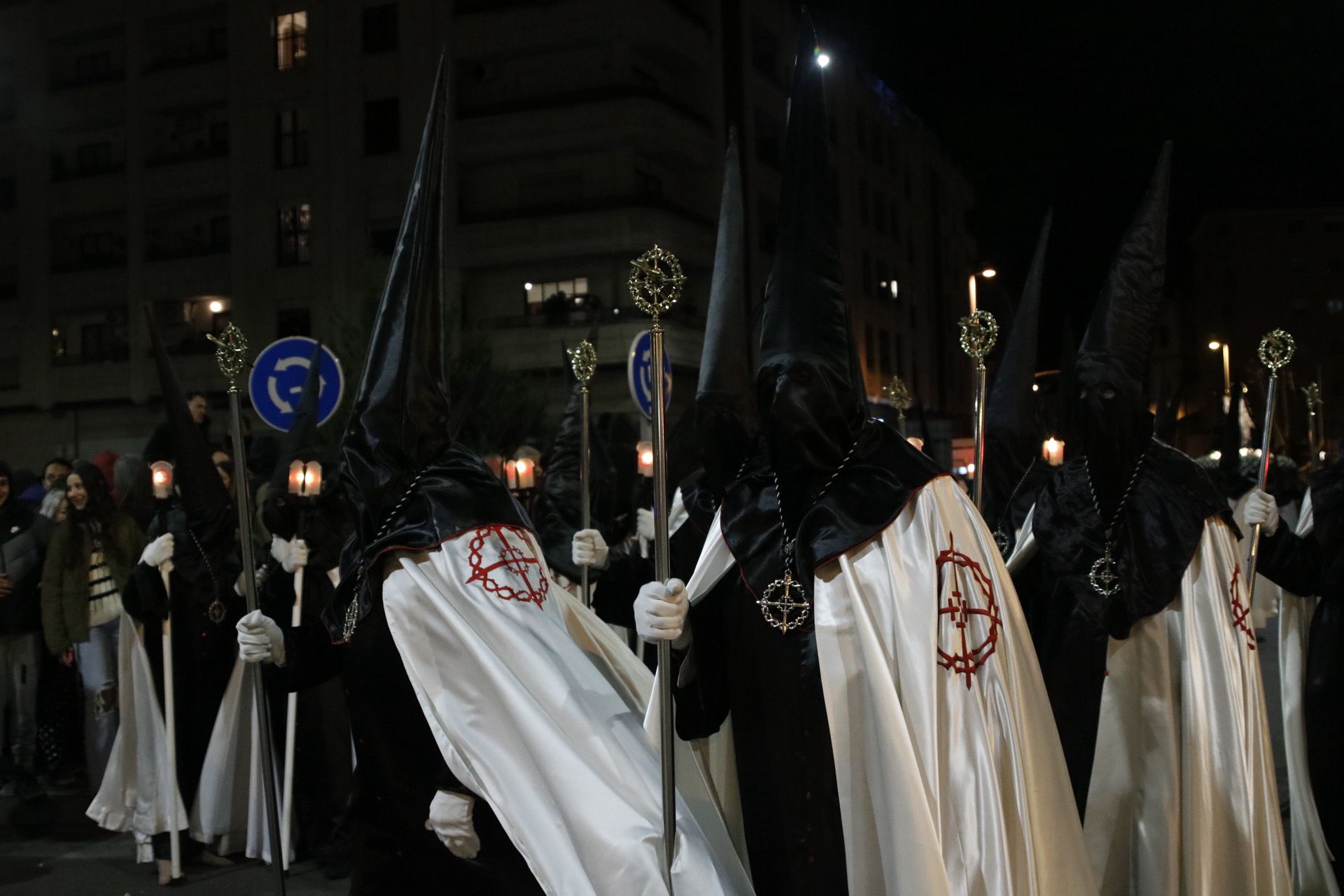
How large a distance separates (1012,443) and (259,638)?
4.78 metres

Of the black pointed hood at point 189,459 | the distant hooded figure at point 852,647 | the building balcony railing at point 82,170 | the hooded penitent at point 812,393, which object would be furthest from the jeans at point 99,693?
the building balcony railing at point 82,170

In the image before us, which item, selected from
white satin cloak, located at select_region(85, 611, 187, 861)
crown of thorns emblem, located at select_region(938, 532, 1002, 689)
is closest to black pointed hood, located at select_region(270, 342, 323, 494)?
white satin cloak, located at select_region(85, 611, 187, 861)

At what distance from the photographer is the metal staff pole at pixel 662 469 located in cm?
340

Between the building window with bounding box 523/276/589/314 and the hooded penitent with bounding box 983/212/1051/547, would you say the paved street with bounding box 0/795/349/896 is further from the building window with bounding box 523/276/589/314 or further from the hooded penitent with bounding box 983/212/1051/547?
the building window with bounding box 523/276/589/314

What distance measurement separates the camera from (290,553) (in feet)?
24.2

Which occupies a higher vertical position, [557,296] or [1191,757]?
[557,296]

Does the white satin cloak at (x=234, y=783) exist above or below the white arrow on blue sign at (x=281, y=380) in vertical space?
below

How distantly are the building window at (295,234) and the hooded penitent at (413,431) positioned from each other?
31802mm

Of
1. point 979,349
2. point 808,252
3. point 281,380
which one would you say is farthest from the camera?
point 281,380

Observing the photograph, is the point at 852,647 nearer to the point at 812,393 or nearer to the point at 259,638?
the point at 812,393

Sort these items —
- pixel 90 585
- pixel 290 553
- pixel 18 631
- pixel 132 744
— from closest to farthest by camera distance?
pixel 290 553 → pixel 132 744 → pixel 90 585 → pixel 18 631

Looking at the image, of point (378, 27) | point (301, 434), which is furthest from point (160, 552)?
point (378, 27)

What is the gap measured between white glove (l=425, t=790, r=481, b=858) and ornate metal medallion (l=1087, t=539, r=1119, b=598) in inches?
103

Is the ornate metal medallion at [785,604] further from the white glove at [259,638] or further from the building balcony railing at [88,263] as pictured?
the building balcony railing at [88,263]
